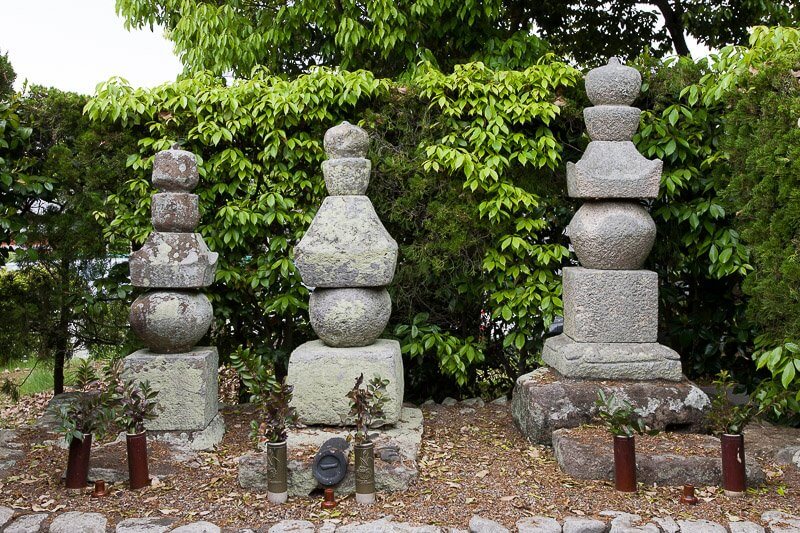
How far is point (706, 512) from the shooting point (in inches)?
154

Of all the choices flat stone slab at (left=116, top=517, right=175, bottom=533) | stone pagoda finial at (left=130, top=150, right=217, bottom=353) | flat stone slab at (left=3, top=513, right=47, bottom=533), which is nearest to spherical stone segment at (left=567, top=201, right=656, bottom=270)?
stone pagoda finial at (left=130, top=150, right=217, bottom=353)

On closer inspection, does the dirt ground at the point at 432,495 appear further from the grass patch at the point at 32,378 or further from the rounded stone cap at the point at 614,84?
the grass patch at the point at 32,378

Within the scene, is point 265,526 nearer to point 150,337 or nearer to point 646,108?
point 150,337

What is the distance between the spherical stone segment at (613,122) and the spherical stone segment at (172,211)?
2917mm

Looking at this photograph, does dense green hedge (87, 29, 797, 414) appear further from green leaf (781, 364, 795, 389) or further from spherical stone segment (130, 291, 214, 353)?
green leaf (781, 364, 795, 389)

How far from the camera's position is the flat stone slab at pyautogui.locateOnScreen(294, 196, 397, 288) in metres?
4.91

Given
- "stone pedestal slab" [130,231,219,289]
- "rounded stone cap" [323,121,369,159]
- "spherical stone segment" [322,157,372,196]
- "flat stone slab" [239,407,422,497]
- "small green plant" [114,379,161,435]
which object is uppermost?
"rounded stone cap" [323,121,369,159]

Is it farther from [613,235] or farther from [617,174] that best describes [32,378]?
[617,174]

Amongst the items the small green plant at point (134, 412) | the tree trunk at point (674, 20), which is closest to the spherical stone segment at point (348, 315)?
the small green plant at point (134, 412)

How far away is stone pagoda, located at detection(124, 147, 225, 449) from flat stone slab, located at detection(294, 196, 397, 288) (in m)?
0.78

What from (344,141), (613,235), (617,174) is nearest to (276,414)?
(344,141)

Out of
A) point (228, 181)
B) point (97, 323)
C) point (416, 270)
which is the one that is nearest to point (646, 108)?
point (416, 270)

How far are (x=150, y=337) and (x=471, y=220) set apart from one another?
2.54 m

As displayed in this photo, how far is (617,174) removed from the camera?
5.12m
